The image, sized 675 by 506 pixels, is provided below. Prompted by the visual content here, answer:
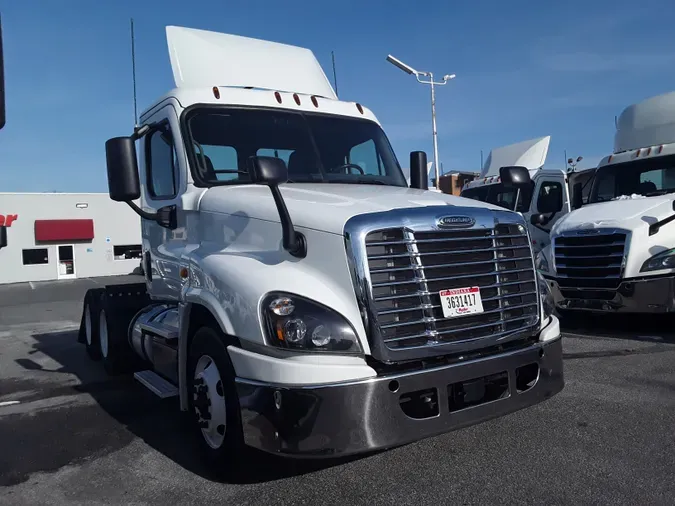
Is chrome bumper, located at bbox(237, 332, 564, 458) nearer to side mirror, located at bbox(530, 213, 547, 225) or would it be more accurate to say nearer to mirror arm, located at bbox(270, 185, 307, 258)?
mirror arm, located at bbox(270, 185, 307, 258)

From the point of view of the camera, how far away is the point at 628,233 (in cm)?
792

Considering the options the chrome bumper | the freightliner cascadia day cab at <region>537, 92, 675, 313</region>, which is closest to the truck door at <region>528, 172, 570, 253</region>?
the freightliner cascadia day cab at <region>537, 92, 675, 313</region>

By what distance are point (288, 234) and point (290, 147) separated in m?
1.63

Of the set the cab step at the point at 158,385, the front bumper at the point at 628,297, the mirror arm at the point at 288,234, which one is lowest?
the cab step at the point at 158,385

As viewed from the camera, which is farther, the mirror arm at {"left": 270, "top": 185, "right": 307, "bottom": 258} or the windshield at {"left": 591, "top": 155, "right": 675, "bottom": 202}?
the windshield at {"left": 591, "top": 155, "right": 675, "bottom": 202}

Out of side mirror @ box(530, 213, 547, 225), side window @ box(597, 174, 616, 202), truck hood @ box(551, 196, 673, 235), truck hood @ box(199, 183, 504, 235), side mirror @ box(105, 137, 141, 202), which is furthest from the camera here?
side mirror @ box(530, 213, 547, 225)

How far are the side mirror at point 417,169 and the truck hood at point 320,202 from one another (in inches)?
39.4

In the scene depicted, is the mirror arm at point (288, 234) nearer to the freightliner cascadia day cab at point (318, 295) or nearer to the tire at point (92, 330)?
the freightliner cascadia day cab at point (318, 295)

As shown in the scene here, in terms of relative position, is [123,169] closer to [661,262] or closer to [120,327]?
[120,327]

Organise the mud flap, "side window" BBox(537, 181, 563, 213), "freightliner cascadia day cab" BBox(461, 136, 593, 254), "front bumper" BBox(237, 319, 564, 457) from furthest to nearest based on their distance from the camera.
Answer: "side window" BBox(537, 181, 563, 213)
"freightliner cascadia day cab" BBox(461, 136, 593, 254)
the mud flap
"front bumper" BBox(237, 319, 564, 457)

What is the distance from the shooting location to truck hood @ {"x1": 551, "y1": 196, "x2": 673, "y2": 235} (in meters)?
7.99

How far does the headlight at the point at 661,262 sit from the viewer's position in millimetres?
7609

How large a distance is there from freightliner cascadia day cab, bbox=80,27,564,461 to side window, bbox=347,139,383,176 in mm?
97

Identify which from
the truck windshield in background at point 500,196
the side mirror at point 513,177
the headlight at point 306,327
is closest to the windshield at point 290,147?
the side mirror at point 513,177
